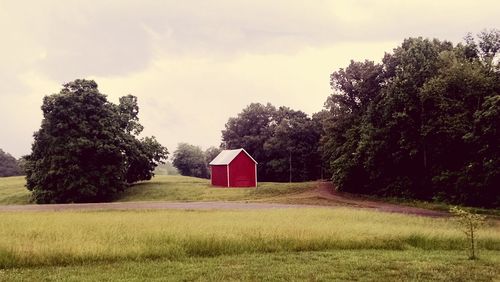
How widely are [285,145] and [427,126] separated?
42205mm

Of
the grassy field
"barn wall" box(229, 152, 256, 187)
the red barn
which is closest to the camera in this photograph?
the grassy field

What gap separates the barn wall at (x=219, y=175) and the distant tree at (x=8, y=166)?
279 ft

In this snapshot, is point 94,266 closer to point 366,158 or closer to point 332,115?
point 366,158

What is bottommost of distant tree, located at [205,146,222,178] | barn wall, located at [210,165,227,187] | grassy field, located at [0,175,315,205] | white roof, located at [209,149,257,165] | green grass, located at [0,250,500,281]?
green grass, located at [0,250,500,281]

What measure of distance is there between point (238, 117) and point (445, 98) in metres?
58.5

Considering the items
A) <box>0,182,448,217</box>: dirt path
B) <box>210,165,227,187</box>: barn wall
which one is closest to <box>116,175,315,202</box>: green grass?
<box>0,182,448,217</box>: dirt path

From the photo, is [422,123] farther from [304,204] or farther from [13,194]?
[13,194]

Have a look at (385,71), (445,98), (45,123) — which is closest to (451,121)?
(445,98)

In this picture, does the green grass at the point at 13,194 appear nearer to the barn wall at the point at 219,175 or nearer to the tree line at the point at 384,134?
the tree line at the point at 384,134

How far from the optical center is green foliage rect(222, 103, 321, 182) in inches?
3238

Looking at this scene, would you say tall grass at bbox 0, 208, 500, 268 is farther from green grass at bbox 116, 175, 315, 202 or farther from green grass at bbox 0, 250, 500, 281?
green grass at bbox 116, 175, 315, 202

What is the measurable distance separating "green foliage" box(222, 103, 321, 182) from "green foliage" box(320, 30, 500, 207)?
28411mm

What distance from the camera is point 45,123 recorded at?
181 feet

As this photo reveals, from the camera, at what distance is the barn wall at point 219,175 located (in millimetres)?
60281
